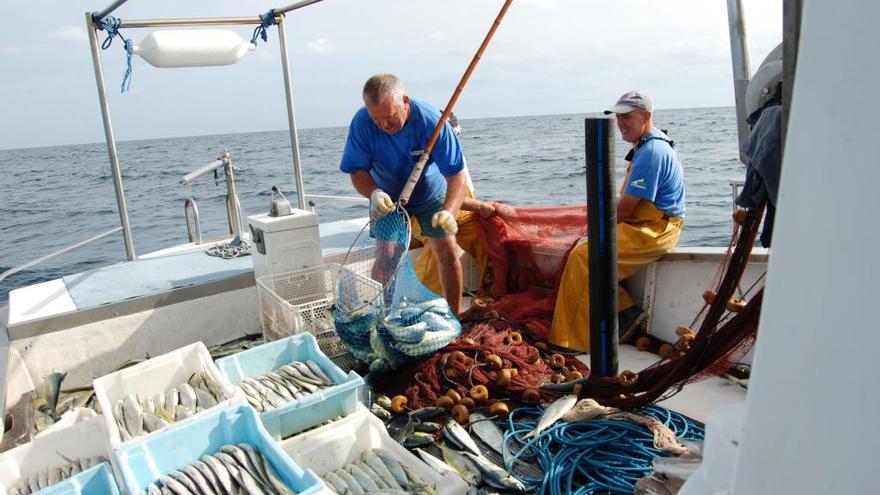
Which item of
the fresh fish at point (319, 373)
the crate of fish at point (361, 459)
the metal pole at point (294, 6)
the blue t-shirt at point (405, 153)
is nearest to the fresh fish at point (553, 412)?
the crate of fish at point (361, 459)

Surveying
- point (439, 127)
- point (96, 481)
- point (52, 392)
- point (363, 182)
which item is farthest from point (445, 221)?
point (52, 392)

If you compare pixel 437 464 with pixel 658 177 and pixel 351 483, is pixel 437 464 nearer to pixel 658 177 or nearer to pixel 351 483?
pixel 351 483

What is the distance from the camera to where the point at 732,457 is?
1.03 metres

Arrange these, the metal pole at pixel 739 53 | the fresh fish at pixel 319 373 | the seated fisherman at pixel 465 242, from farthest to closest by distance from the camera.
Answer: the seated fisherman at pixel 465 242, the metal pole at pixel 739 53, the fresh fish at pixel 319 373

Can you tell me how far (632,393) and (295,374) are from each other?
1982 millimetres

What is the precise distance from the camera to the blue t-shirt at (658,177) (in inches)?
176

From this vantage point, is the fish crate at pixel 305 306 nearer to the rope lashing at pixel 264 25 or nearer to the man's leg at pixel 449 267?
the man's leg at pixel 449 267

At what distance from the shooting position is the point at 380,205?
4254mm

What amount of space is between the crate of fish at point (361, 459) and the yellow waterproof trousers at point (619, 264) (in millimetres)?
2010

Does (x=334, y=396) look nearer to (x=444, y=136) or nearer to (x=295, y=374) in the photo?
(x=295, y=374)

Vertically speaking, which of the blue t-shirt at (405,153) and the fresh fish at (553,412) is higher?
the blue t-shirt at (405,153)

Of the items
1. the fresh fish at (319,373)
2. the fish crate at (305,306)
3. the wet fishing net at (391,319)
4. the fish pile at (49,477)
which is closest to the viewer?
the fish pile at (49,477)

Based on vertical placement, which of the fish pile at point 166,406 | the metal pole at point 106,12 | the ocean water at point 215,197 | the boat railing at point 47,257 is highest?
the metal pole at point 106,12

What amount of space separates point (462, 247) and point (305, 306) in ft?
6.79
